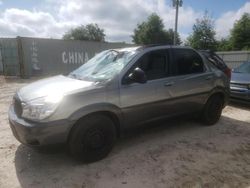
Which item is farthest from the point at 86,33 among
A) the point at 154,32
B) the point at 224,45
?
the point at 224,45

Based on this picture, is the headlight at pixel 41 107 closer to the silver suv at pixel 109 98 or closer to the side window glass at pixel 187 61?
the silver suv at pixel 109 98

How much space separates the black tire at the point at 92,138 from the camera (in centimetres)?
337

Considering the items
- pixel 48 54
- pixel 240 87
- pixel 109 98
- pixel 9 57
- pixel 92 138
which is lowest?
pixel 92 138

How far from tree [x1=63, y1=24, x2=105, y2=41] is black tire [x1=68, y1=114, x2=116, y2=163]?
54154 millimetres

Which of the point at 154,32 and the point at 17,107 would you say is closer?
the point at 17,107

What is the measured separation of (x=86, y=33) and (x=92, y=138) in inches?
2200

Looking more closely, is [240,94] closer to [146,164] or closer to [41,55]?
[146,164]

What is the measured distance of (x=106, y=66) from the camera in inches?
164

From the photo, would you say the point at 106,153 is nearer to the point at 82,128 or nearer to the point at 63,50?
the point at 82,128

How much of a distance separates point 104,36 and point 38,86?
5829cm

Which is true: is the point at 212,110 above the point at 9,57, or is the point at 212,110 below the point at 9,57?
below

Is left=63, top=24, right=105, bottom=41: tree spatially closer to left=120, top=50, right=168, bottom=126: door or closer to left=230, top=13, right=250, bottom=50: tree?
left=230, top=13, right=250, bottom=50: tree

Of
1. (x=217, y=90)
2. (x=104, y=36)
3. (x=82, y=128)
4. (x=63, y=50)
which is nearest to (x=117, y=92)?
(x=82, y=128)

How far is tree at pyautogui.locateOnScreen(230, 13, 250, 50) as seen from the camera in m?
32.4
